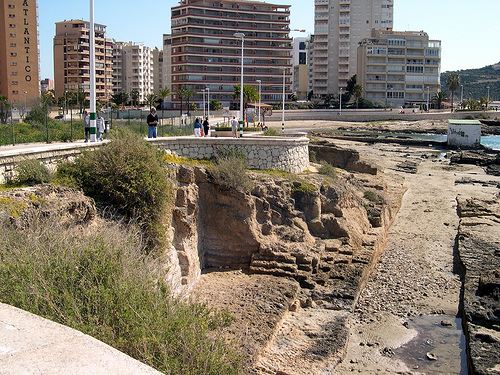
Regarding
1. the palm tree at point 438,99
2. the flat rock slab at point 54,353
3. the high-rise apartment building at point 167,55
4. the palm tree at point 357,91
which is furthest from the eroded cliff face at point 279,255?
the palm tree at point 438,99

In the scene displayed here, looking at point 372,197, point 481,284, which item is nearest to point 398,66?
point 372,197

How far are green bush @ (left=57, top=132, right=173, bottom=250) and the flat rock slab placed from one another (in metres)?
10.4

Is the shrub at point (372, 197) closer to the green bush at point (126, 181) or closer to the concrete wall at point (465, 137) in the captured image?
Answer: the green bush at point (126, 181)

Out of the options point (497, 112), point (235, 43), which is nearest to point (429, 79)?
point (497, 112)

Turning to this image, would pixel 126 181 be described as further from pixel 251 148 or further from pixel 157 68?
pixel 157 68

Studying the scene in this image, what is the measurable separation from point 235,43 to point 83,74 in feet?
89.2

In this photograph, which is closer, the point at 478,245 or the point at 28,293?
the point at 28,293

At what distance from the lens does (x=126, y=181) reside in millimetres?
18188

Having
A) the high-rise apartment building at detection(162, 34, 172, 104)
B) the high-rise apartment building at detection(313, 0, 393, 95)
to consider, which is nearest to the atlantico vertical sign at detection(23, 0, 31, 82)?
the high-rise apartment building at detection(162, 34, 172, 104)

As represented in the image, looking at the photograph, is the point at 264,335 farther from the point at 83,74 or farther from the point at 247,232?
the point at 83,74

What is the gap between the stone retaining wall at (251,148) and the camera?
25656 mm

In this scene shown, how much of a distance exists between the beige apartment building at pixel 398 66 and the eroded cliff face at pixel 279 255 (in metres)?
109

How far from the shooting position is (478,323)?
1916 centimetres

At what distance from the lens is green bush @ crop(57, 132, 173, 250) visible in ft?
58.7
